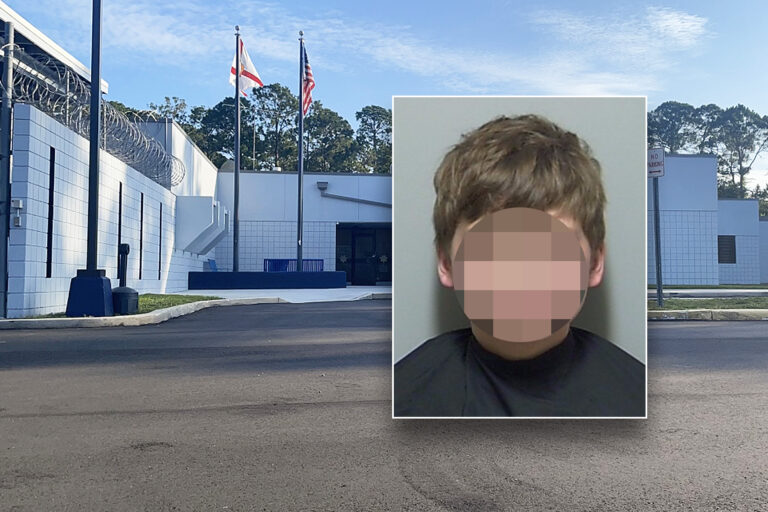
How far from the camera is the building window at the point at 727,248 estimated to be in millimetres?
38969

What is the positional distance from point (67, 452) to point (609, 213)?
355cm

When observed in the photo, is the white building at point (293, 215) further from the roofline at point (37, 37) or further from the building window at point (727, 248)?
the building window at point (727, 248)

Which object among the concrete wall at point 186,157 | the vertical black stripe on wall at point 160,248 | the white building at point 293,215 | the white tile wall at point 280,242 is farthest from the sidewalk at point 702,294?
the concrete wall at point 186,157

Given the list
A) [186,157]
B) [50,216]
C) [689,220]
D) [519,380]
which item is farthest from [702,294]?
[519,380]

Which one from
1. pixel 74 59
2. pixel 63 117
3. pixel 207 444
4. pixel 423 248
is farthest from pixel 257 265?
pixel 423 248

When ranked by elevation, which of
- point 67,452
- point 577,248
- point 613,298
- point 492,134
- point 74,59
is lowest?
point 67,452

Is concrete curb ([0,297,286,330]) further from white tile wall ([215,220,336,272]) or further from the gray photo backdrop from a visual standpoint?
white tile wall ([215,220,336,272])

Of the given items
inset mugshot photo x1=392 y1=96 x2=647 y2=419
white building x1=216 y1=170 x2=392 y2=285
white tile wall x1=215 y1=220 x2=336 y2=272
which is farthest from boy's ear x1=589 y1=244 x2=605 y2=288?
white tile wall x1=215 y1=220 x2=336 y2=272

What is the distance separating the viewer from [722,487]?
3396 mm

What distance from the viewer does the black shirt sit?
1.79 meters

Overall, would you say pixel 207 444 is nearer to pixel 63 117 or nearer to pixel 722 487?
pixel 722 487

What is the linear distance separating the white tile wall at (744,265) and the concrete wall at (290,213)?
19.2 meters

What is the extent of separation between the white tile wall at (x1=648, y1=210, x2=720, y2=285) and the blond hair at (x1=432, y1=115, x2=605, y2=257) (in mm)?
33710

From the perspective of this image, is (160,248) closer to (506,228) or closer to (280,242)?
(280,242)
